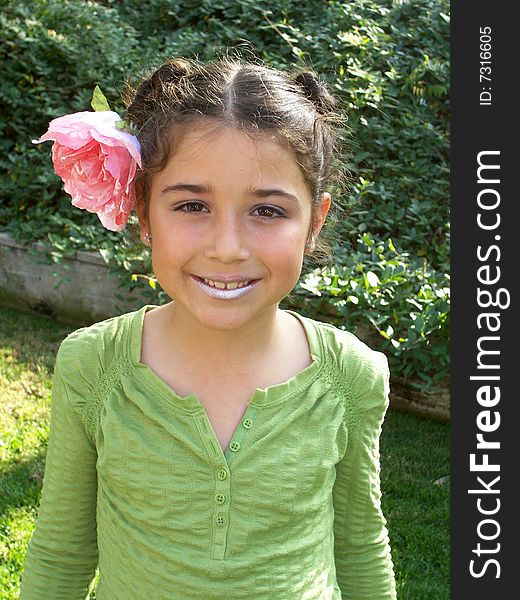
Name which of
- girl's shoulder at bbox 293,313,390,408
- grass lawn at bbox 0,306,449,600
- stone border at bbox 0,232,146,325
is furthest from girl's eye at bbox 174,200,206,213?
stone border at bbox 0,232,146,325

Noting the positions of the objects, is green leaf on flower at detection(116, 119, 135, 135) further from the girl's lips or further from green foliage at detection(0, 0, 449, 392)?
green foliage at detection(0, 0, 449, 392)

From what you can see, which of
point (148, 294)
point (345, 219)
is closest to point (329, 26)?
point (345, 219)

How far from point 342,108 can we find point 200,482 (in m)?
3.08

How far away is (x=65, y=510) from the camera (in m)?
1.59

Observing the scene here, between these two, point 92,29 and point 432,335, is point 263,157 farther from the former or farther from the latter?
point 92,29

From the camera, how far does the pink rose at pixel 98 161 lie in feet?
5.02

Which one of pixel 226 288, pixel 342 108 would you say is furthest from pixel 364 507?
pixel 342 108

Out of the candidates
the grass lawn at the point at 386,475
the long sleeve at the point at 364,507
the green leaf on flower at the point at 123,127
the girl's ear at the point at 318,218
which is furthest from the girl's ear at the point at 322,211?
the grass lawn at the point at 386,475

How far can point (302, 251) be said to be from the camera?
4.96 ft

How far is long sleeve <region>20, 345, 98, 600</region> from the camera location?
154 cm

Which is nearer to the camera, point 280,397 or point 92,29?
point 280,397

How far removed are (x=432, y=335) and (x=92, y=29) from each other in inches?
122

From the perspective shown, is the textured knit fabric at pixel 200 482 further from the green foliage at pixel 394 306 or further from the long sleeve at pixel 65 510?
the green foliage at pixel 394 306

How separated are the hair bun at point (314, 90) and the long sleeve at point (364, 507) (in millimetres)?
502
